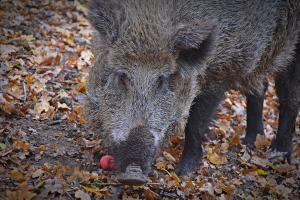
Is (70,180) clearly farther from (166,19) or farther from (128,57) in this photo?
(166,19)

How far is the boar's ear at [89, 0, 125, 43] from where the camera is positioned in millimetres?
4117

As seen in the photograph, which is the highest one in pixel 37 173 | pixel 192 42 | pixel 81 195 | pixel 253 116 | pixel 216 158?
pixel 192 42

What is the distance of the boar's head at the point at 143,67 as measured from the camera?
12.7 ft

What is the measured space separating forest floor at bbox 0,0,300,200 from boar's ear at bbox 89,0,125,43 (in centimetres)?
117

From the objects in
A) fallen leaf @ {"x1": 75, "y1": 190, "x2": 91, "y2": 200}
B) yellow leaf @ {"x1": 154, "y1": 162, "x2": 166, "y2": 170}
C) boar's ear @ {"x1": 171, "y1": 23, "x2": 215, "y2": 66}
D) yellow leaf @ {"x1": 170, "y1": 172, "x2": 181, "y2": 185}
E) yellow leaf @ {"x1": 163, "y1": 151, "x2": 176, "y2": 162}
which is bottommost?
fallen leaf @ {"x1": 75, "y1": 190, "x2": 91, "y2": 200}

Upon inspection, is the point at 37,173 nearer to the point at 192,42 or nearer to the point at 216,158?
the point at 192,42

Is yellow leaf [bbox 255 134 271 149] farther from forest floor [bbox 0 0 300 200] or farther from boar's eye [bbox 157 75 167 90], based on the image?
boar's eye [bbox 157 75 167 90]

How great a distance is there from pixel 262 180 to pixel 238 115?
1.99 metres

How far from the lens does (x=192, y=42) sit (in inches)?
162

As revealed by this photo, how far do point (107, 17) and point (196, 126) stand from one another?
1.68 meters

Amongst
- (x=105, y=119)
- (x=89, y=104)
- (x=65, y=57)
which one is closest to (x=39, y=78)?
(x=65, y=57)

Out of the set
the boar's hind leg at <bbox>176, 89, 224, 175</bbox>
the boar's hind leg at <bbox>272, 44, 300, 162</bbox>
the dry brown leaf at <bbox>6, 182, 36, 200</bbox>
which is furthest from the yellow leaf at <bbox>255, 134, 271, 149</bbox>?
the dry brown leaf at <bbox>6, 182, 36, 200</bbox>

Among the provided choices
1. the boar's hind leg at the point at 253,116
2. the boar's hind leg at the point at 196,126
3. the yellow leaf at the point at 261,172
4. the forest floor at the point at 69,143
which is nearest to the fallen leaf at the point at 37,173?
the forest floor at the point at 69,143

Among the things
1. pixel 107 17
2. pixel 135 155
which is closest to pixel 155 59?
pixel 107 17
